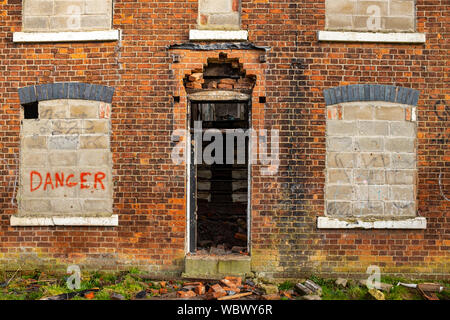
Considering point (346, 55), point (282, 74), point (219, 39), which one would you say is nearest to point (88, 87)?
point (219, 39)

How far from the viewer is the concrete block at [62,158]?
5547 millimetres

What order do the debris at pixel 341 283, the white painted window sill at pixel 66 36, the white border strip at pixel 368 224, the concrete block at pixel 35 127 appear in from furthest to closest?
1. the concrete block at pixel 35 127
2. the white painted window sill at pixel 66 36
3. the white border strip at pixel 368 224
4. the debris at pixel 341 283

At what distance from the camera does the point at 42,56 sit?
18.2 ft

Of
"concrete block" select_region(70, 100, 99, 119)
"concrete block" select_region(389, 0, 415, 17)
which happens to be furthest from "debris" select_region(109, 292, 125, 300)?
"concrete block" select_region(389, 0, 415, 17)

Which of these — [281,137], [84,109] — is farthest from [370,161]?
A: [84,109]

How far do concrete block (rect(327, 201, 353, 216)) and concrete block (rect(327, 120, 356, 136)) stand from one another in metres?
1.09

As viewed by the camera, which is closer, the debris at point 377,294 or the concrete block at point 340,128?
the debris at point 377,294

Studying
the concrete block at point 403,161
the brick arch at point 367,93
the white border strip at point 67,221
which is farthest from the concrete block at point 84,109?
the concrete block at point 403,161

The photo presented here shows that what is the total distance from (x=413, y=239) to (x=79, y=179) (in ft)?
17.6

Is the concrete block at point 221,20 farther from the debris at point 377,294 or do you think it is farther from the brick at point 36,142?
the debris at point 377,294

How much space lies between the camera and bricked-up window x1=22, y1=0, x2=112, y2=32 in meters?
5.57

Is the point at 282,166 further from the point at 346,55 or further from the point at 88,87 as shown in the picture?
the point at 88,87

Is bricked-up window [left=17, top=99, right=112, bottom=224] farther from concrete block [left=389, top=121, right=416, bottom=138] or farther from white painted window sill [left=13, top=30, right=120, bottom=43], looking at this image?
concrete block [left=389, top=121, right=416, bottom=138]

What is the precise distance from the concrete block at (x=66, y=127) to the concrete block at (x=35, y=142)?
0.75ft
